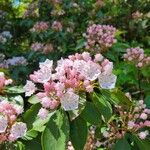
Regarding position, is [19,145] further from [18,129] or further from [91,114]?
[91,114]

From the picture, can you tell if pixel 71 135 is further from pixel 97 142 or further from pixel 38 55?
pixel 38 55

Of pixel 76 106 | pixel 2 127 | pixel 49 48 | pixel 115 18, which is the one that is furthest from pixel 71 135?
pixel 115 18

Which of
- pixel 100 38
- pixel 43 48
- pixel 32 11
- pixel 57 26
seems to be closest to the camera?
pixel 100 38

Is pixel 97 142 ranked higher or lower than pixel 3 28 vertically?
higher

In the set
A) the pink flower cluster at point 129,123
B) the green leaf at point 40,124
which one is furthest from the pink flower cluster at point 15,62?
the green leaf at point 40,124

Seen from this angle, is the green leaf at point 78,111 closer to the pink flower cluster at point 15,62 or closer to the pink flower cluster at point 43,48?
the pink flower cluster at point 15,62

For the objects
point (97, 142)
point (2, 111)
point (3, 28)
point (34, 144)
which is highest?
point (2, 111)

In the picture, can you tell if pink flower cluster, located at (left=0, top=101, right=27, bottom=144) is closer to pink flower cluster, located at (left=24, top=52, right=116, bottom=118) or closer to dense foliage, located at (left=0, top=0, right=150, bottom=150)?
dense foliage, located at (left=0, top=0, right=150, bottom=150)

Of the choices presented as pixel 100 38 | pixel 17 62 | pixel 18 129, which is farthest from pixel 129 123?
pixel 17 62
